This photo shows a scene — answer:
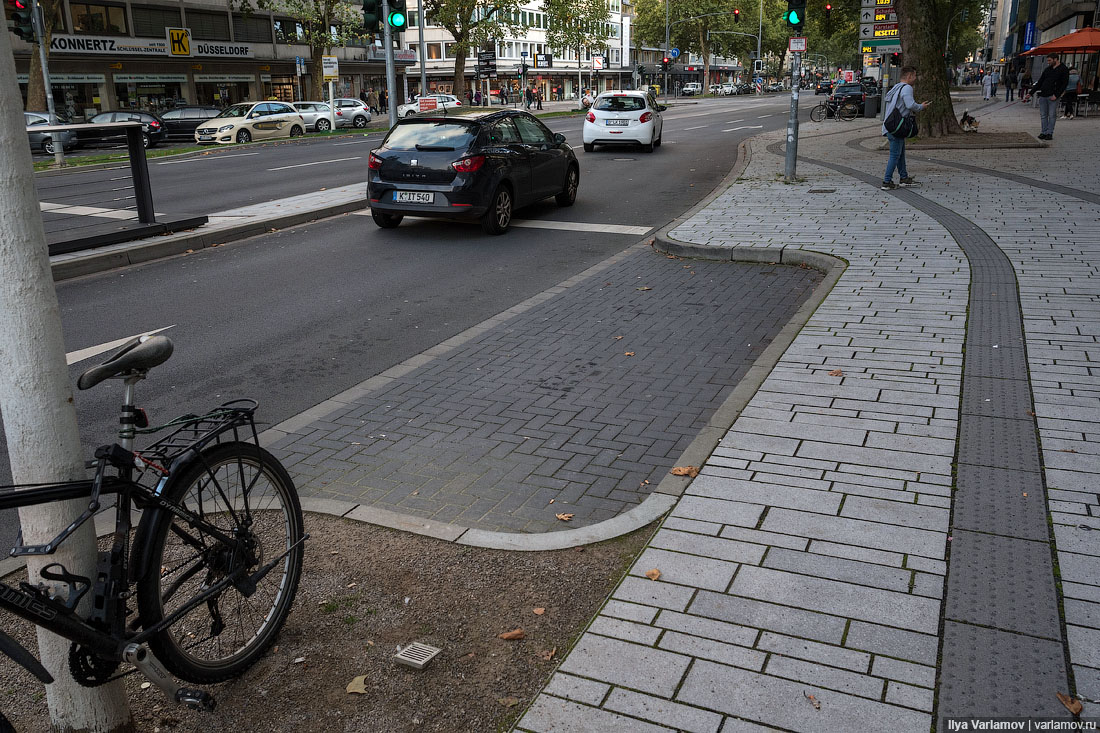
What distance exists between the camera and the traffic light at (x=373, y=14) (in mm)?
16344

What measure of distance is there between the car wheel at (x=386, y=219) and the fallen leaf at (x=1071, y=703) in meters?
11.1

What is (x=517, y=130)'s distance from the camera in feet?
43.5

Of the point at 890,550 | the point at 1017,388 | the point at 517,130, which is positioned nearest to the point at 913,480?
the point at 890,550

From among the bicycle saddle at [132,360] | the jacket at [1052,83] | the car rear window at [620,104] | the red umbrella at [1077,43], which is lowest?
the bicycle saddle at [132,360]

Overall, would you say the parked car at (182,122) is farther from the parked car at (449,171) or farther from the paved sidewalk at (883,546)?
the paved sidewalk at (883,546)

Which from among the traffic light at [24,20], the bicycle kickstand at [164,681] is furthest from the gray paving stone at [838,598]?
the traffic light at [24,20]

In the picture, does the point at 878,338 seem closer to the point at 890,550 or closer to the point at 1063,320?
the point at 1063,320

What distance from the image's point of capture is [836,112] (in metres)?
39.2

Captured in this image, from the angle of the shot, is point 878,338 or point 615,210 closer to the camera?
point 878,338

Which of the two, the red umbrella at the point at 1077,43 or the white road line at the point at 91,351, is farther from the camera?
the red umbrella at the point at 1077,43

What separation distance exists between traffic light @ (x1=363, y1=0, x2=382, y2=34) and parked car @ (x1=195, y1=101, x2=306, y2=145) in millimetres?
17972

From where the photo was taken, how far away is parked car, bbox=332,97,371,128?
4278 centimetres

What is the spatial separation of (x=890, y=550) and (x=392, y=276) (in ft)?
23.8

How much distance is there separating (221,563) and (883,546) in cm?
265
